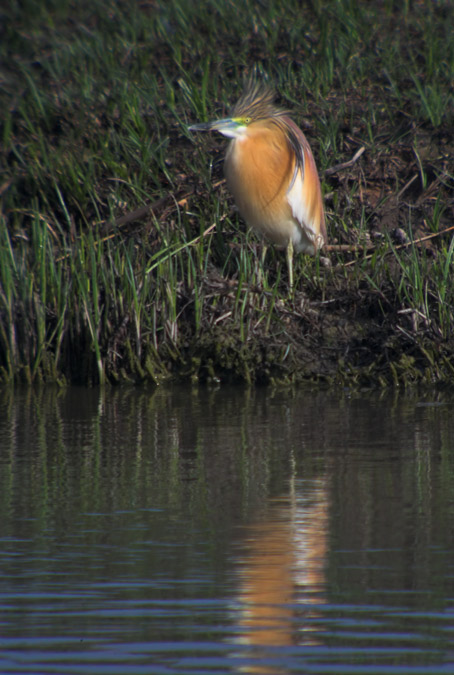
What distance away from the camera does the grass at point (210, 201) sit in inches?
217

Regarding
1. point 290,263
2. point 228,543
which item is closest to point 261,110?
point 290,263

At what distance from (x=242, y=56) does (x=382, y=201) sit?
3.01 metres

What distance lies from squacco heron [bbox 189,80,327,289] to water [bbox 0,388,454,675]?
1793mm

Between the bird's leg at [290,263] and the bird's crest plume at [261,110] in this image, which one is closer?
the bird's leg at [290,263]

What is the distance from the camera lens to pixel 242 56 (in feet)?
29.7

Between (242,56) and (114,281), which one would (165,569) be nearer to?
(114,281)

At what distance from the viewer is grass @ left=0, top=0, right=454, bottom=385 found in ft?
18.1

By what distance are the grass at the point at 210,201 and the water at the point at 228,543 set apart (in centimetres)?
102

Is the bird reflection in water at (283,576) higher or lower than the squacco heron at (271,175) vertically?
lower

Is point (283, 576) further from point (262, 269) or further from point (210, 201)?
point (210, 201)

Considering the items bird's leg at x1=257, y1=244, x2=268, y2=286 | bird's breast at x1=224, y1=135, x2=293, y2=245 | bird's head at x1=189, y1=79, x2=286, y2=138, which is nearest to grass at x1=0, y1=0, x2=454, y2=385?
bird's leg at x1=257, y1=244, x2=268, y2=286

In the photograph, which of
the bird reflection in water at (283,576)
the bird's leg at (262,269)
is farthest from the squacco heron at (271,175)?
the bird reflection in water at (283,576)

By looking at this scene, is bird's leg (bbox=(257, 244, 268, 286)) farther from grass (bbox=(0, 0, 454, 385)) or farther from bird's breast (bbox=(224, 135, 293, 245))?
bird's breast (bbox=(224, 135, 293, 245))

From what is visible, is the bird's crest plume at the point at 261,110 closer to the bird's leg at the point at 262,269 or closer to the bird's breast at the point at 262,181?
the bird's breast at the point at 262,181
